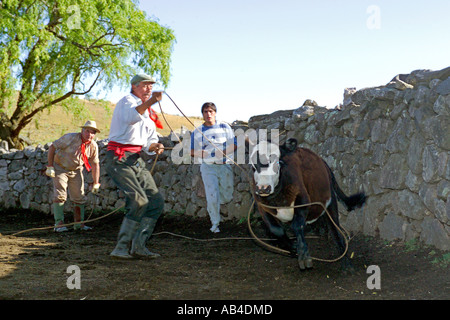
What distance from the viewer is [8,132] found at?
55.7ft

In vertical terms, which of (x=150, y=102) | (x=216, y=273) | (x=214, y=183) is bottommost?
(x=216, y=273)

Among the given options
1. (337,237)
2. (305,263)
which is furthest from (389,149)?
(305,263)

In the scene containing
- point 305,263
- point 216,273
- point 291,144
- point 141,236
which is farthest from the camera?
point 141,236

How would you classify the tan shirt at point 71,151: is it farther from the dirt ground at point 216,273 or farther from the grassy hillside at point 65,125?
the grassy hillside at point 65,125

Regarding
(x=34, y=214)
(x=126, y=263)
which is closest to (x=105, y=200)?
(x=34, y=214)

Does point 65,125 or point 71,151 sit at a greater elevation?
point 65,125

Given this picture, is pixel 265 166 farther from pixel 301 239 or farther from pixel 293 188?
pixel 301 239

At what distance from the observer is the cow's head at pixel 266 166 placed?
4344 millimetres

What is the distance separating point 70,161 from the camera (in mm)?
8750

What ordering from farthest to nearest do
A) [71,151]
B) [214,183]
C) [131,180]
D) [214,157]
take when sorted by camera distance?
[71,151] < [214,183] < [214,157] < [131,180]

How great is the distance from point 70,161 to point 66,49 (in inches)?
340

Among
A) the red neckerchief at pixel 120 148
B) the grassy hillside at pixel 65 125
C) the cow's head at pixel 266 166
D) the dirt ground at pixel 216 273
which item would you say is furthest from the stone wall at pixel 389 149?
the grassy hillside at pixel 65 125

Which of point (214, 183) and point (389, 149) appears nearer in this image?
point (389, 149)
